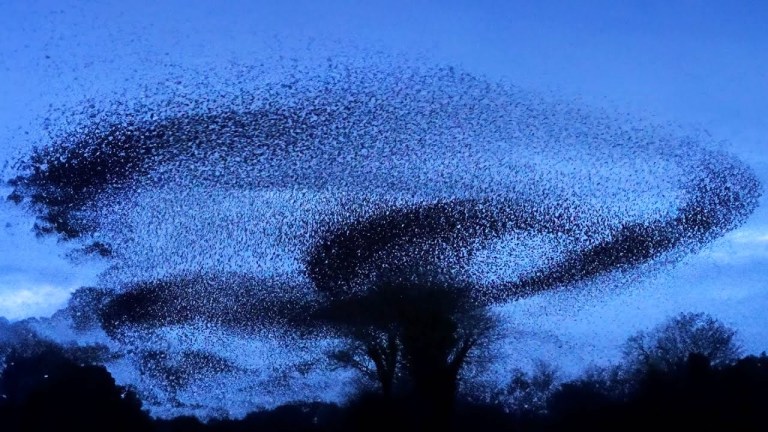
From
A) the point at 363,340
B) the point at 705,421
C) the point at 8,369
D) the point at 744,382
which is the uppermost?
the point at 8,369

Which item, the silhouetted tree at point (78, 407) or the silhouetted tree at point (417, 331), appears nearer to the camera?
the silhouetted tree at point (78, 407)

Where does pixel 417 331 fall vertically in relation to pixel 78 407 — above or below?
above

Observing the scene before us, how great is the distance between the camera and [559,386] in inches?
3841

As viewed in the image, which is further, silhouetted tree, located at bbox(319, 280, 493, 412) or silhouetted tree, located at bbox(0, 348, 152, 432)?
silhouetted tree, located at bbox(319, 280, 493, 412)

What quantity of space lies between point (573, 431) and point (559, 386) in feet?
185

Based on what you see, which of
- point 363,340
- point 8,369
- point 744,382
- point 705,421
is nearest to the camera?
point 705,421

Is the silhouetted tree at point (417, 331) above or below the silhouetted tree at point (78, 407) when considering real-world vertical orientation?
above

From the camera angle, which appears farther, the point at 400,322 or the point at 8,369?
the point at 8,369

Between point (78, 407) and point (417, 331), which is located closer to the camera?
point (78, 407)

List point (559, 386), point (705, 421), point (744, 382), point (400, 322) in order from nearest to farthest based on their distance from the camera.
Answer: point (705, 421)
point (744, 382)
point (400, 322)
point (559, 386)

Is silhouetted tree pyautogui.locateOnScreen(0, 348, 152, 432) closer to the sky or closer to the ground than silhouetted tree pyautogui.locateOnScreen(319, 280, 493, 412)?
closer to the ground

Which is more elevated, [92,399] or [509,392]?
[509,392]

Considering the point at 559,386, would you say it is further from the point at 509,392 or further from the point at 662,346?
the point at 662,346

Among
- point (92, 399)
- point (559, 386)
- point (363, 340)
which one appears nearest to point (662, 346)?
point (559, 386)
